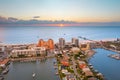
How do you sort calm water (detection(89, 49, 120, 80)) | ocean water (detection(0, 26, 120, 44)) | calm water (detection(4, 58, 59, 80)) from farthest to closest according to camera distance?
ocean water (detection(0, 26, 120, 44))
calm water (detection(89, 49, 120, 80))
calm water (detection(4, 58, 59, 80))

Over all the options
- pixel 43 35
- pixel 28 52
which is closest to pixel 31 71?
pixel 28 52

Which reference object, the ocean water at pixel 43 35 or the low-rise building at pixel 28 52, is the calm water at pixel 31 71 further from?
the ocean water at pixel 43 35

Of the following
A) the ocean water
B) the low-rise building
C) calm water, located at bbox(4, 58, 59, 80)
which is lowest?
the ocean water

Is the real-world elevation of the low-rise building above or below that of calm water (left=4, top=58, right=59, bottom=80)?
above

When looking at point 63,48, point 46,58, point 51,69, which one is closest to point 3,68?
point 51,69

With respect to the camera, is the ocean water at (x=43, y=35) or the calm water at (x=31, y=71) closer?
the calm water at (x=31, y=71)

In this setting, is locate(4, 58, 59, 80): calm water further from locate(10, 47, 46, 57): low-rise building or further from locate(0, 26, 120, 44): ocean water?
locate(0, 26, 120, 44): ocean water

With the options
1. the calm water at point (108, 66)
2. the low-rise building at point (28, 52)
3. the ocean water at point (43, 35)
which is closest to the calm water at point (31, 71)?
the low-rise building at point (28, 52)

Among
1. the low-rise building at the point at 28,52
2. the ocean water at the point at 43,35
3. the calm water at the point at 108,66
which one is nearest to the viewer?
the calm water at the point at 108,66

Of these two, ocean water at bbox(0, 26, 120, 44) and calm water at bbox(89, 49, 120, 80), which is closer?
calm water at bbox(89, 49, 120, 80)

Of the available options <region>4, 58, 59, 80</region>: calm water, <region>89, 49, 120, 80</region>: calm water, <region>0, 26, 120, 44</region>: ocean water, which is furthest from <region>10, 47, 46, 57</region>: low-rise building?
<region>0, 26, 120, 44</region>: ocean water
